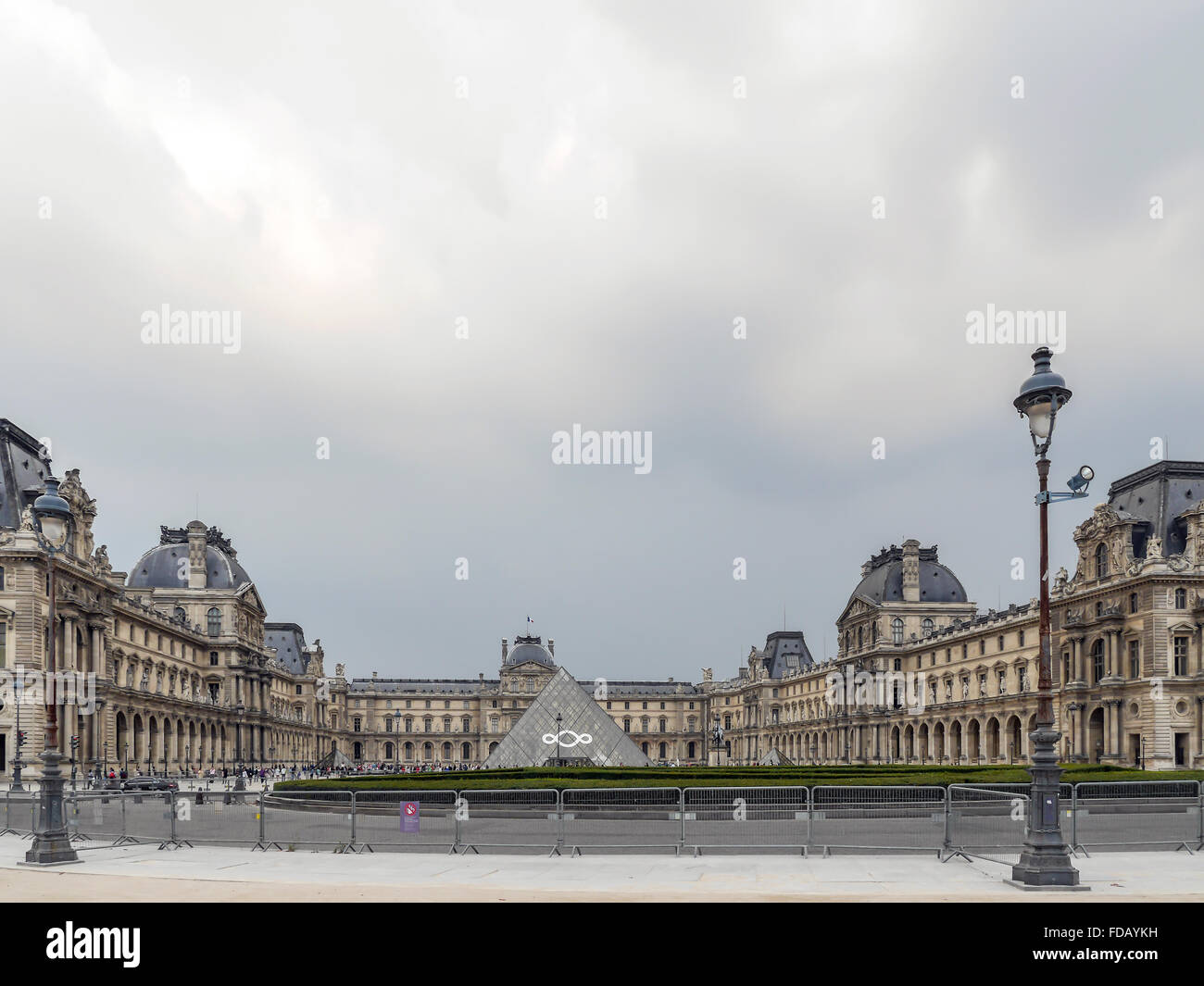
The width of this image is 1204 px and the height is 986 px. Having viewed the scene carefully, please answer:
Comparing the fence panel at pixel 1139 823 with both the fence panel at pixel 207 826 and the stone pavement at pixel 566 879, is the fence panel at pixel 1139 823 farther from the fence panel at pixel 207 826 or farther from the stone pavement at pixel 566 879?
the fence panel at pixel 207 826

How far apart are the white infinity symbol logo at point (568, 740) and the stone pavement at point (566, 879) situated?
117ft

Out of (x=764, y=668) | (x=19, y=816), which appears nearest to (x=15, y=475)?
(x=19, y=816)

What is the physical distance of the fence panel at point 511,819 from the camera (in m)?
18.6

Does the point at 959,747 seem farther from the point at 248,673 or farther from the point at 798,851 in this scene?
the point at 798,851

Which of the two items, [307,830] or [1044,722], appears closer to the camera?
[1044,722]

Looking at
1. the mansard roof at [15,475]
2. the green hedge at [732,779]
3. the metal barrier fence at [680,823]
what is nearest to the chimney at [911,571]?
the green hedge at [732,779]

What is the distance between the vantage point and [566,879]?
14.9 m

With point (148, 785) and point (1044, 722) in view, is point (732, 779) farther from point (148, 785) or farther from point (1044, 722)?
point (148, 785)

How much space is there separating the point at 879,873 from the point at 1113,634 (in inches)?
1918

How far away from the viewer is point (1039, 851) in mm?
13750

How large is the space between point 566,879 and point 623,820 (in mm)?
4896

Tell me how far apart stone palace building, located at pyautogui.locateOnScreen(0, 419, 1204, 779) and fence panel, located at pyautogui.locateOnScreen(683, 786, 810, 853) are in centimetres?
3652

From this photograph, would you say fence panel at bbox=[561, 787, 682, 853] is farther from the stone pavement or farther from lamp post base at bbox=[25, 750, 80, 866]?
lamp post base at bbox=[25, 750, 80, 866]

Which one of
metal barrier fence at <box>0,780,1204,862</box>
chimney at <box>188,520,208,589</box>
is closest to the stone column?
metal barrier fence at <box>0,780,1204,862</box>
